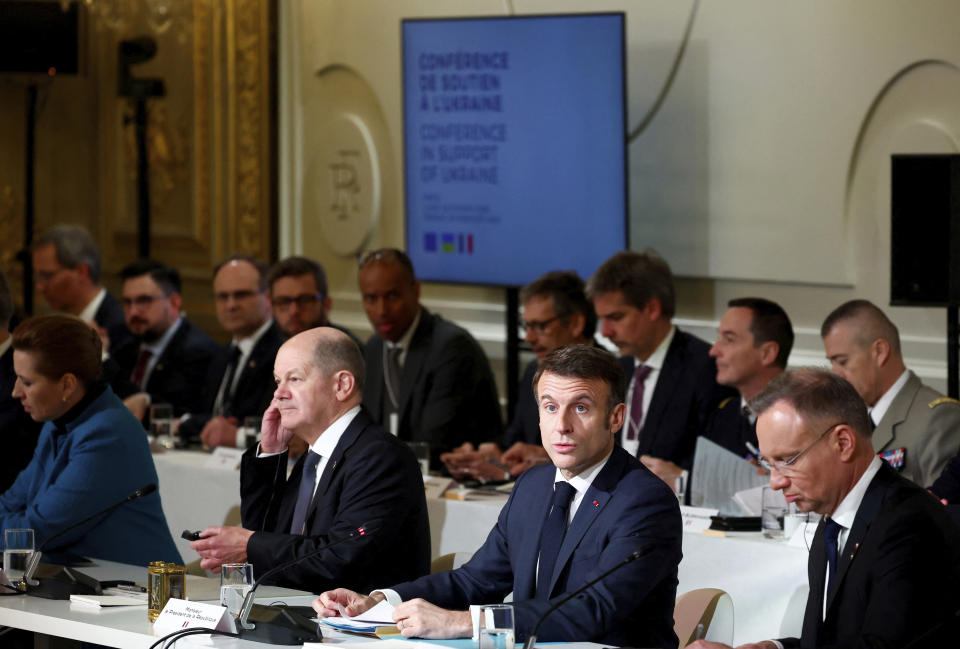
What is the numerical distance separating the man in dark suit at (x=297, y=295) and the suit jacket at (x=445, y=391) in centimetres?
53

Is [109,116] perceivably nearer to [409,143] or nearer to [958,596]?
[409,143]

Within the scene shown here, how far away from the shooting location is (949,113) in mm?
5707

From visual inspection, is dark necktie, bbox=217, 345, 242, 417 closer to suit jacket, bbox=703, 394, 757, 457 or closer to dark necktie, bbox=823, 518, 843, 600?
suit jacket, bbox=703, 394, 757, 457

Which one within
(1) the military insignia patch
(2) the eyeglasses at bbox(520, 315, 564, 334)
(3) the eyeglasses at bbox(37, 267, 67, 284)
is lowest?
(1) the military insignia patch

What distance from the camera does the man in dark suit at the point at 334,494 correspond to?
3654 millimetres

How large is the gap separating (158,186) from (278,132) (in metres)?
0.96

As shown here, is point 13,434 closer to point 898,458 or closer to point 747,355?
point 747,355

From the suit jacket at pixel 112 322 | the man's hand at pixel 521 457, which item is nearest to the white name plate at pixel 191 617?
the man's hand at pixel 521 457

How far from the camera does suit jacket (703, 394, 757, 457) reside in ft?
16.2

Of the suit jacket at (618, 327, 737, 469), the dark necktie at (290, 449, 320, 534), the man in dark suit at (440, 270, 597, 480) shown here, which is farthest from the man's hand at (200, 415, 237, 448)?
the dark necktie at (290, 449, 320, 534)

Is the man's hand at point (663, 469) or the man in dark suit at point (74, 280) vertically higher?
the man in dark suit at point (74, 280)

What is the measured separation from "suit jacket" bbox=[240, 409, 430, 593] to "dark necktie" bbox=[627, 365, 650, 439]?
1625 mm

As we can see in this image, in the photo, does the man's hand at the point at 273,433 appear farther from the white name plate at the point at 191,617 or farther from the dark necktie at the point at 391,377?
the dark necktie at the point at 391,377

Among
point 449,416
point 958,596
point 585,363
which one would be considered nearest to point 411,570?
point 585,363
